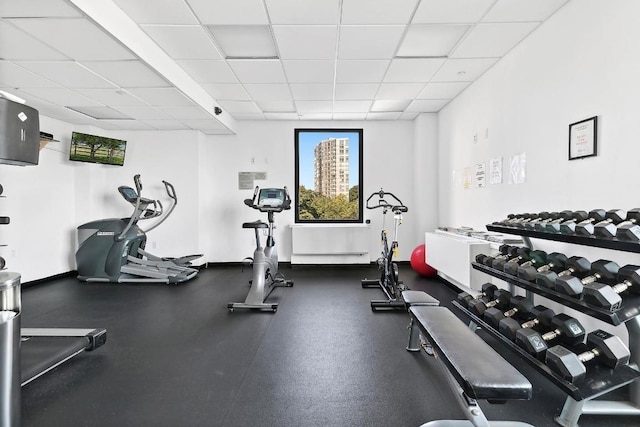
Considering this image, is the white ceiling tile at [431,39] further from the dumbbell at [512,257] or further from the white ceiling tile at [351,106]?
the dumbbell at [512,257]

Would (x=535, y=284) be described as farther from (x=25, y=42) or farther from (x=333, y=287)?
(x=25, y=42)

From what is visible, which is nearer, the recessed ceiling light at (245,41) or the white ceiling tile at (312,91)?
the recessed ceiling light at (245,41)

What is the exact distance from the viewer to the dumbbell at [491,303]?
238 centimetres

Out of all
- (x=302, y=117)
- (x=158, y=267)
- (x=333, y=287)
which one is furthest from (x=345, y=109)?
(x=158, y=267)

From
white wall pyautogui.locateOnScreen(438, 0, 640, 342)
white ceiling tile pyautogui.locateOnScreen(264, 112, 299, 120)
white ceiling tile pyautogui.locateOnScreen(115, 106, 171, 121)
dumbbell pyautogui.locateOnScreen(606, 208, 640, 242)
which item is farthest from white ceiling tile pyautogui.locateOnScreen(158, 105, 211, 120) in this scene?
dumbbell pyautogui.locateOnScreen(606, 208, 640, 242)

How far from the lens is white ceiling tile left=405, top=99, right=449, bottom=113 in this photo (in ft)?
17.1

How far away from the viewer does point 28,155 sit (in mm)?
1862

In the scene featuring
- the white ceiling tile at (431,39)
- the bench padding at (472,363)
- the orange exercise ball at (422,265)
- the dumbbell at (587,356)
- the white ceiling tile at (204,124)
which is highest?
the white ceiling tile at (431,39)

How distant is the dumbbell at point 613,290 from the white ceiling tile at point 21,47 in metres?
4.43

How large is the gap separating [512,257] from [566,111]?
1299 millimetres

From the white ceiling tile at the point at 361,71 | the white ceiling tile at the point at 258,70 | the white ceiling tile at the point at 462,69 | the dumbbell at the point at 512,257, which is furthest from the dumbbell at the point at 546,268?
the white ceiling tile at the point at 258,70

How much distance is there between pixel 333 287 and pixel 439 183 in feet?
9.08

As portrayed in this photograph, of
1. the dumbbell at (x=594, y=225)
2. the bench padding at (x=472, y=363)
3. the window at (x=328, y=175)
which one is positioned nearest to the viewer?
the bench padding at (x=472, y=363)

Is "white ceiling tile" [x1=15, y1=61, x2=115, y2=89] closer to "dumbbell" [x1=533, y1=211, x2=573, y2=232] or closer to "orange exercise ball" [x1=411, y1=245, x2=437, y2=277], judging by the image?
"dumbbell" [x1=533, y1=211, x2=573, y2=232]
